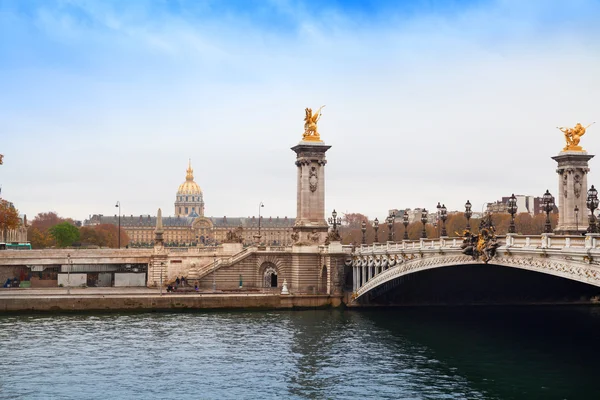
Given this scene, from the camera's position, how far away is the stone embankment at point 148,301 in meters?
61.6

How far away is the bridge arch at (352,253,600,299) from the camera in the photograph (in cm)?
3456

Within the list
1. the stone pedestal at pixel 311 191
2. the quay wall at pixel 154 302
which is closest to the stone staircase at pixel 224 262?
the stone pedestal at pixel 311 191

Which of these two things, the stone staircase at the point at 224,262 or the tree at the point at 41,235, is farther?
the tree at the point at 41,235

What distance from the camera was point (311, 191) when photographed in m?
73.7

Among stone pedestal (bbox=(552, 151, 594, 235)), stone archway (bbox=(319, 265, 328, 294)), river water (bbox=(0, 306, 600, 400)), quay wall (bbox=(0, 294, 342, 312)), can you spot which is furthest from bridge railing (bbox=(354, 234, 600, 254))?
stone pedestal (bbox=(552, 151, 594, 235))

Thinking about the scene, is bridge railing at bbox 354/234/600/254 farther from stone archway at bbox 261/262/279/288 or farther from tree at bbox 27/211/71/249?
tree at bbox 27/211/71/249

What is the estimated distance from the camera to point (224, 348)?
46531 millimetres

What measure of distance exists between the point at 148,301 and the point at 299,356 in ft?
72.9

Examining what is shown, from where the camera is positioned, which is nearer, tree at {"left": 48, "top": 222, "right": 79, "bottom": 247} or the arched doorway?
the arched doorway

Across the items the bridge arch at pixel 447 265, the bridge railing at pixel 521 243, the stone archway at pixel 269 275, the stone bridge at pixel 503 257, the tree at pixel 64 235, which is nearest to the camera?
the stone bridge at pixel 503 257

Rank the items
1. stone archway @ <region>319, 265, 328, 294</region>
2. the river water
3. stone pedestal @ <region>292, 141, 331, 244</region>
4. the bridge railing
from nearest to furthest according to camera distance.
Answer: the bridge railing < the river water < stone archway @ <region>319, 265, 328, 294</region> < stone pedestal @ <region>292, 141, 331, 244</region>

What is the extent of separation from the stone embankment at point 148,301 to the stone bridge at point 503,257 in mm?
4903

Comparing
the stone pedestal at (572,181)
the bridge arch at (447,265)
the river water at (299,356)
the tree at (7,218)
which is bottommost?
the river water at (299,356)

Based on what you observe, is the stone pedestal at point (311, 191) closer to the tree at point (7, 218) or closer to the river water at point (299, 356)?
the river water at point (299, 356)
